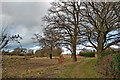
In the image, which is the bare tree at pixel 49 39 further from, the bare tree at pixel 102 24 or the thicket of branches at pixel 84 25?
the bare tree at pixel 102 24

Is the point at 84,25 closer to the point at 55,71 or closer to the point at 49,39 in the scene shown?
the point at 49,39

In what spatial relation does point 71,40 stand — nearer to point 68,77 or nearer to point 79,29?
point 79,29

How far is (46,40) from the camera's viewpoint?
54.5 ft

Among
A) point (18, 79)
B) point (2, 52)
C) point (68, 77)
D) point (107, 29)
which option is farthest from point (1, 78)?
point (107, 29)

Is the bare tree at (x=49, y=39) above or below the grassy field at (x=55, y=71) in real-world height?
above

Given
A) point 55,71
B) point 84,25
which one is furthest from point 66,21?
point 55,71

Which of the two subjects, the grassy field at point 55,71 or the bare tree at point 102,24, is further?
the bare tree at point 102,24

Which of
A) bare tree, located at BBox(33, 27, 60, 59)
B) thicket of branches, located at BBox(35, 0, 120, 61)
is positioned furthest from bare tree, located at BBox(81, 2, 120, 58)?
bare tree, located at BBox(33, 27, 60, 59)

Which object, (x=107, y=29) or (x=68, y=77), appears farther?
(x=107, y=29)

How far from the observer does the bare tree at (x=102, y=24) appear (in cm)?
1205

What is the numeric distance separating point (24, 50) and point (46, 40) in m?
8.42

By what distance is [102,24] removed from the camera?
12.2 m

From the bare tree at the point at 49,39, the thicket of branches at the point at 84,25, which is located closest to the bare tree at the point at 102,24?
the thicket of branches at the point at 84,25

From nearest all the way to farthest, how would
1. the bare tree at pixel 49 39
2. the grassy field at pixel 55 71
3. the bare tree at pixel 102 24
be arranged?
the grassy field at pixel 55 71 < the bare tree at pixel 102 24 < the bare tree at pixel 49 39
